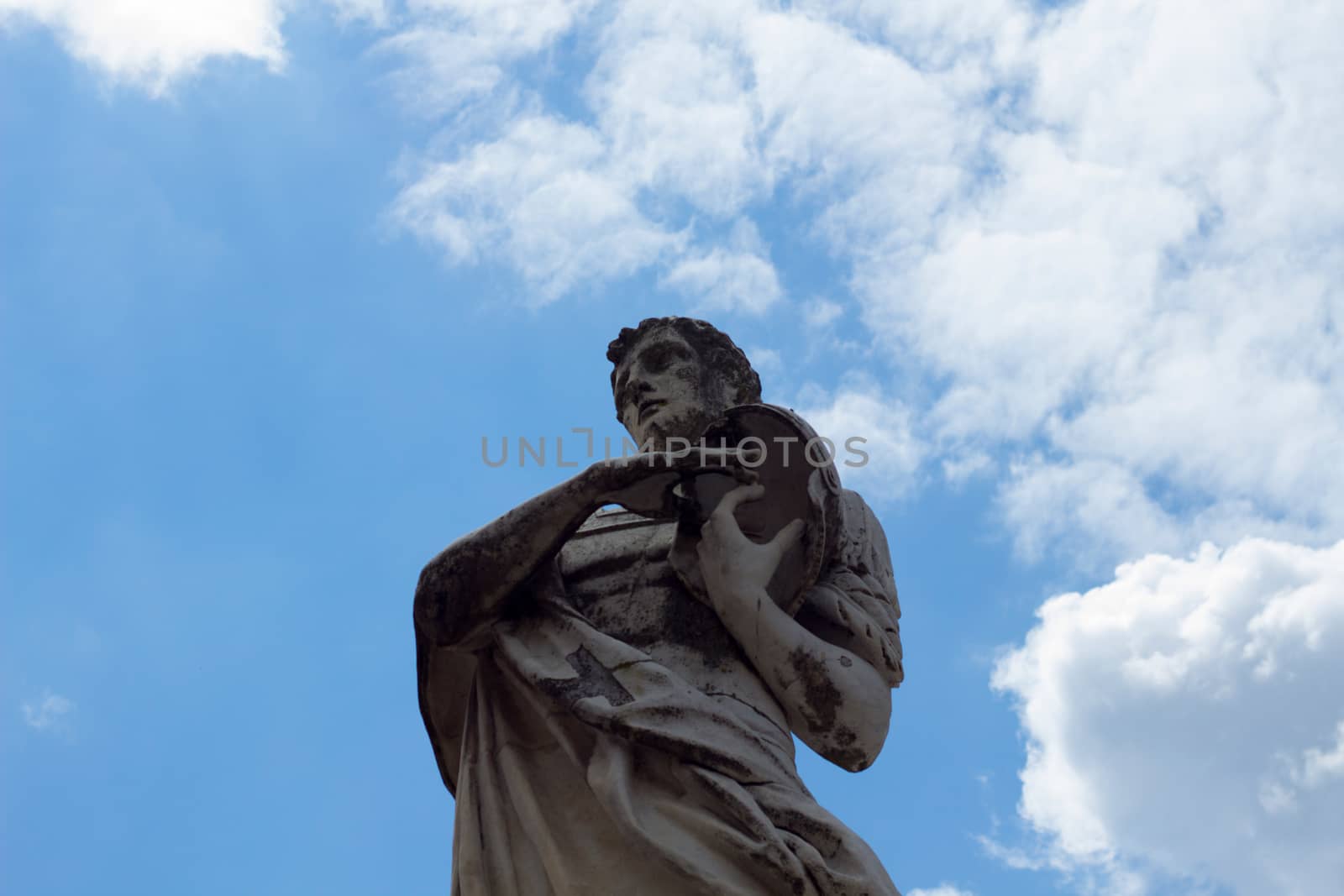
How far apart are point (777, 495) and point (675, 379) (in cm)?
85

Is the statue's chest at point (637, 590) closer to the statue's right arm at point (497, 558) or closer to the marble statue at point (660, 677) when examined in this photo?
the marble statue at point (660, 677)

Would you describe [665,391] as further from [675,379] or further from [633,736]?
[633,736]

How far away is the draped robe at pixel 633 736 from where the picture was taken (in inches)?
208

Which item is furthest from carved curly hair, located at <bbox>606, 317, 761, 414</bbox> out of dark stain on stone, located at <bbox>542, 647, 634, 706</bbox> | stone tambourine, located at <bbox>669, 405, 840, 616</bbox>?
dark stain on stone, located at <bbox>542, 647, 634, 706</bbox>

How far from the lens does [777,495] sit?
6.36 metres

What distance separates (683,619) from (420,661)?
0.97m

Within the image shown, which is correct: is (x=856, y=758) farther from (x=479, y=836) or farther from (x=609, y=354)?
(x=609, y=354)

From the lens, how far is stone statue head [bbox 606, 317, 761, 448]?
6.88 m

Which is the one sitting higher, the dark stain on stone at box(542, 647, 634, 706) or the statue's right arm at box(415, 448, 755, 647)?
the statue's right arm at box(415, 448, 755, 647)

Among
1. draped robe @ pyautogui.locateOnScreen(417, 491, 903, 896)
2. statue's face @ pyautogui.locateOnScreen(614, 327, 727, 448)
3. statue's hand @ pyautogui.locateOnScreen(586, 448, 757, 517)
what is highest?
statue's face @ pyautogui.locateOnScreen(614, 327, 727, 448)

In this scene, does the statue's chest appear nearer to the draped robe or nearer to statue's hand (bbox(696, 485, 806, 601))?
the draped robe

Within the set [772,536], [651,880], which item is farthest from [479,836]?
[772,536]

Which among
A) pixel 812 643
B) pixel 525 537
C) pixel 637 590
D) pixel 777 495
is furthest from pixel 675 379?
pixel 812 643

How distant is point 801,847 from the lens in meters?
5.24
